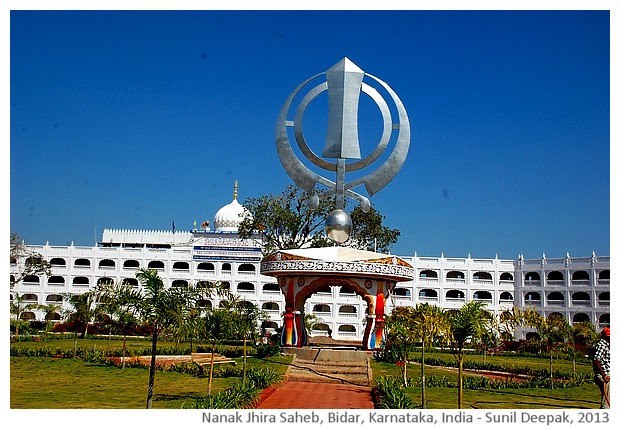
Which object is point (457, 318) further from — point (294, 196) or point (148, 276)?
point (294, 196)

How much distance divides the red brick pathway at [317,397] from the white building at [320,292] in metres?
30.0

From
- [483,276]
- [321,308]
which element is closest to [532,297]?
[483,276]

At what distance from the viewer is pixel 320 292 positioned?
5088 centimetres

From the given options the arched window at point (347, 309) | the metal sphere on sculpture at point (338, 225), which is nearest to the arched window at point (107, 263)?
the arched window at point (347, 309)

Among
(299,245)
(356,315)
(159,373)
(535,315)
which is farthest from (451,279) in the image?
(159,373)

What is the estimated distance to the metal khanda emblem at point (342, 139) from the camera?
26.7 metres

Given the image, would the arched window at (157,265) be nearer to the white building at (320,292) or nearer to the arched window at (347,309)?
the white building at (320,292)

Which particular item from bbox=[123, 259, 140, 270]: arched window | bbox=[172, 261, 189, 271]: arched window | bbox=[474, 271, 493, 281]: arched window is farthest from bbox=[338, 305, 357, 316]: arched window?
bbox=[123, 259, 140, 270]: arched window

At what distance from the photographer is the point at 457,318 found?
15.1m

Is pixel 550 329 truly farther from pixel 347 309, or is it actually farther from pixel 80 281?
pixel 80 281

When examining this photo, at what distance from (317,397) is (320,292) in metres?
33.4

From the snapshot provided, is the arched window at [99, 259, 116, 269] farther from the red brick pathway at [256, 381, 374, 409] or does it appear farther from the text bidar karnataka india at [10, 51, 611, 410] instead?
the red brick pathway at [256, 381, 374, 409]
